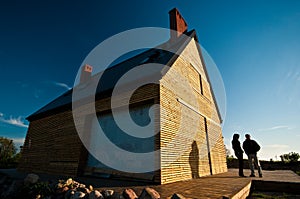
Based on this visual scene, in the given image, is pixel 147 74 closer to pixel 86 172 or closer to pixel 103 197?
pixel 103 197

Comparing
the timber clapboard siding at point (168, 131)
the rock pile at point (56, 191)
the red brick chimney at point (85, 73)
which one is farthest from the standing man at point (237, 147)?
the red brick chimney at point (85, 73)

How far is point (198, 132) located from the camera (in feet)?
29.0

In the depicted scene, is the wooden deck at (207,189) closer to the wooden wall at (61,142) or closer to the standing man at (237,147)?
the wooden wall at (61,142)

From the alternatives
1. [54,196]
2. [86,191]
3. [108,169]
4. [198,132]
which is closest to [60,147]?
[108,169]

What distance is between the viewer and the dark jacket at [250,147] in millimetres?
7590

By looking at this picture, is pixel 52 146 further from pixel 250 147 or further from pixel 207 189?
pixel 250 147

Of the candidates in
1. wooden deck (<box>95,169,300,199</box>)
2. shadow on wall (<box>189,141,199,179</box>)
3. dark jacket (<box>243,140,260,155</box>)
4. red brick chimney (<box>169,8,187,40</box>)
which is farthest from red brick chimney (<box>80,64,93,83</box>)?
dark jacket (<box>243,140,260,155</box>)

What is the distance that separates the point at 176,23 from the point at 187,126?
703 centimetres

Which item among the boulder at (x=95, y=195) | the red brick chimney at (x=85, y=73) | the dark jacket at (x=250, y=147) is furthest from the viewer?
the red brick chimney at (x=85, y=73)

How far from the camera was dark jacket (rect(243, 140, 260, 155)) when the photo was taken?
759cm

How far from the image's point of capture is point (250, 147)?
25.1 feet

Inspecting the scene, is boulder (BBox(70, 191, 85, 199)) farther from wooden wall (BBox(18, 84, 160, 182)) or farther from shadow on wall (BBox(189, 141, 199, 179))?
shadow on wall (BBox(189, 141, 199, 179))

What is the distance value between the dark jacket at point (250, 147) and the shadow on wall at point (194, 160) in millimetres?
2145

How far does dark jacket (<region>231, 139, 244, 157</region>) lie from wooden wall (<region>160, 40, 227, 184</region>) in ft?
4.79
